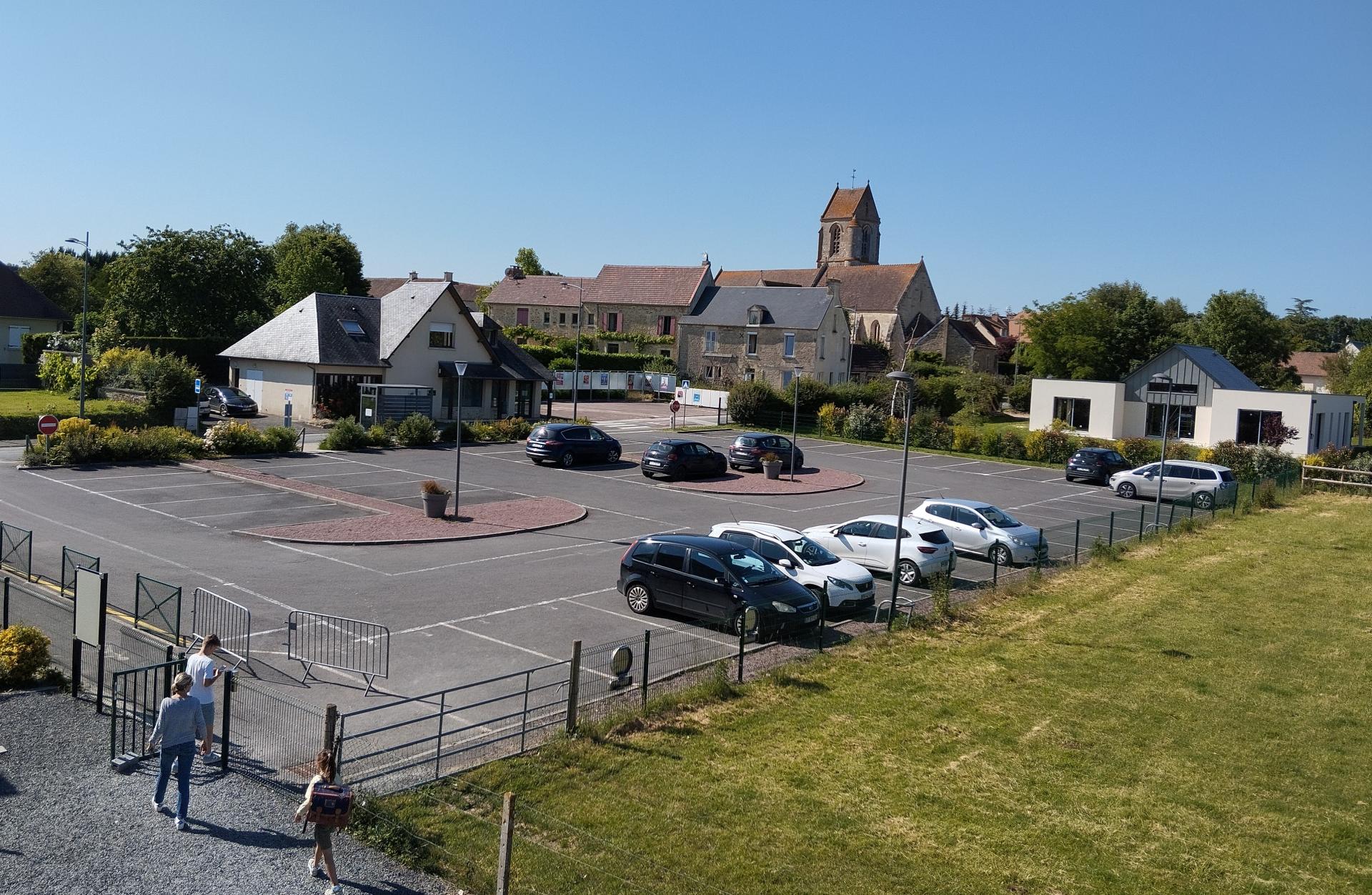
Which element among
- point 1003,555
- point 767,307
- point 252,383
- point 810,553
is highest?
point 767,307

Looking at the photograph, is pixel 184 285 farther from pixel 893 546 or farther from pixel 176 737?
pixel 176 737

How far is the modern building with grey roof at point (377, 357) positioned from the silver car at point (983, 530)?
2858cm

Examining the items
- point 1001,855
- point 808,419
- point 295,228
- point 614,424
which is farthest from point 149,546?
point 295,228

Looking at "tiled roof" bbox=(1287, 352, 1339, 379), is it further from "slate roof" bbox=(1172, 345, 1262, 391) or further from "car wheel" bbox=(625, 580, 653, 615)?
"car wheel" bbox=(625, 580, 653, 615)

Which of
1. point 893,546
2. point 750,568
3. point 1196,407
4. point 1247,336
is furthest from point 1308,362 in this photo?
point 750,568

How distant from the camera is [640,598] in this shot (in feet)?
63.0

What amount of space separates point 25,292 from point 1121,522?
2637 inches

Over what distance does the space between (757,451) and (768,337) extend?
39006 millimetres

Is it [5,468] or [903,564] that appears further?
[5,468]

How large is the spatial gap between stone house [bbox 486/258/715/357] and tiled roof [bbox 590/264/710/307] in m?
0.06

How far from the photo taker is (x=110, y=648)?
15922 millimetres

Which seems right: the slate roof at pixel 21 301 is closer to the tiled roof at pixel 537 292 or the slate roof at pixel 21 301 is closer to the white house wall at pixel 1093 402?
the tiled roof at pixel 537 292

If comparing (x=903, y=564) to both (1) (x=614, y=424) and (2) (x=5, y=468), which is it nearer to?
(2) (x=5, y=468)

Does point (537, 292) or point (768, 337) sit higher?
point (537, 292)
